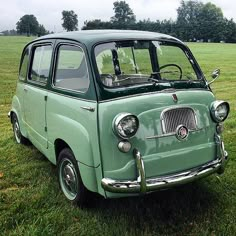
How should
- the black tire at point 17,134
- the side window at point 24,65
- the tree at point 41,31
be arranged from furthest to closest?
the tree at point 41,31 < the black tire at point 17,134 < the side window at point 24,65

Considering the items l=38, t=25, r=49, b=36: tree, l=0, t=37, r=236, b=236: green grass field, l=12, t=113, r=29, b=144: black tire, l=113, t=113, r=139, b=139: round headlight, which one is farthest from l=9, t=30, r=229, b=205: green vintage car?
l=38, t=25, r=49, b=36: tree

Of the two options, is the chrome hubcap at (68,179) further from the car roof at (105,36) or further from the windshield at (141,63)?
the car roof at (105,36)

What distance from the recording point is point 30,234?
3496mm

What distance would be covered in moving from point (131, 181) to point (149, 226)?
589 mm

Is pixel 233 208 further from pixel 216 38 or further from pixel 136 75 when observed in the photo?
pixel 216 38

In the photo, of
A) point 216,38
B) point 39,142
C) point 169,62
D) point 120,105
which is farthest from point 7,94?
point 216,38

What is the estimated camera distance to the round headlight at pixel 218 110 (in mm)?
3916

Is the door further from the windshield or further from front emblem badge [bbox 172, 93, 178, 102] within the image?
front emblem badge [bbox 172, 93, 178, 102]

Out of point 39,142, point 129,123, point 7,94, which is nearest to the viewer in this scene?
point 129,123

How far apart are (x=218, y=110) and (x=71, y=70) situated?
1.72 meters

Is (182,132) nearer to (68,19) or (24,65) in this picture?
(24,65)

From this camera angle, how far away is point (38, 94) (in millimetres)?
4863

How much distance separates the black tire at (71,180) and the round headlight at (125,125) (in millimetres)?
818

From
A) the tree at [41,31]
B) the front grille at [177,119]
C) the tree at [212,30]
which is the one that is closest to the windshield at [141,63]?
the front grille at [177,119]
